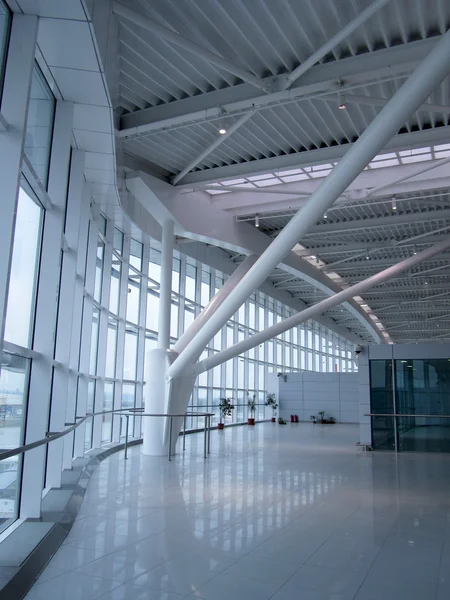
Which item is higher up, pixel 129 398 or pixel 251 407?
pixel 129 398

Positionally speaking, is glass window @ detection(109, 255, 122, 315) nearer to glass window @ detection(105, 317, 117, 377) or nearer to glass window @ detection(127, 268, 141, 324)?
glass window @ detection(105, 317, 117, 377)

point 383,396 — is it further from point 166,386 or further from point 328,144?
point 328,144

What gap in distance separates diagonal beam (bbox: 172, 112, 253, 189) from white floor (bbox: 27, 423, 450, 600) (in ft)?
25.6

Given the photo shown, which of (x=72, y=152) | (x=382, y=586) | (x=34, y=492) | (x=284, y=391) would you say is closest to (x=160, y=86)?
(x=72, y=152)

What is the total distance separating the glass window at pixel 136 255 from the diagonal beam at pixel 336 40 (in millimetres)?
12922

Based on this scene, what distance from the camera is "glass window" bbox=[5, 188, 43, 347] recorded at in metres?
6.97

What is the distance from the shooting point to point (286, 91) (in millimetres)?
10414

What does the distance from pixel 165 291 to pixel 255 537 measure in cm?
1072

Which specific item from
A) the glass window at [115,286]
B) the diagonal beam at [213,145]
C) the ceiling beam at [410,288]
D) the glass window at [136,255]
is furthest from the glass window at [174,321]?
the ceiling beam at [410,288]

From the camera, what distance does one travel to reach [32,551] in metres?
5.61

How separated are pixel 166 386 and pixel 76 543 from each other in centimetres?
967

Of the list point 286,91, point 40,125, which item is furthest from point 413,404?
point 40,125

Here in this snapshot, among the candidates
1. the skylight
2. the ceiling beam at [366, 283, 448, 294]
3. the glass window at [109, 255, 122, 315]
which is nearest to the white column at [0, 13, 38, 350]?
the skylight

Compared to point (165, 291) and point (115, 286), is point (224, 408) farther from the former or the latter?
point (165, 291)
